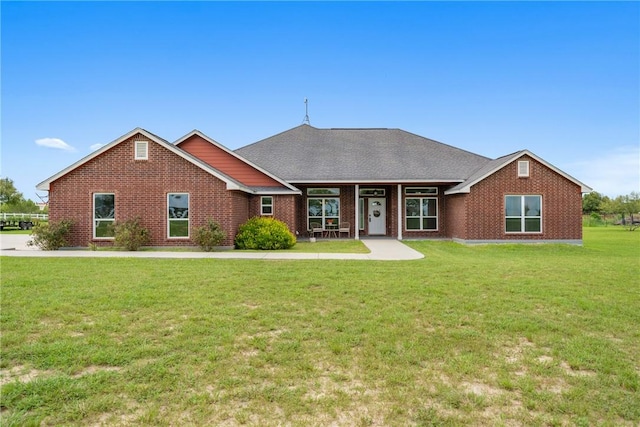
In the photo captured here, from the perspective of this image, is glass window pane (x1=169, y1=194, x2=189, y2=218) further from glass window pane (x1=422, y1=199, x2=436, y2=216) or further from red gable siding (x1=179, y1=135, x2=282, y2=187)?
glass window pane (x1=422, y1=199, x2=436, y2=216)

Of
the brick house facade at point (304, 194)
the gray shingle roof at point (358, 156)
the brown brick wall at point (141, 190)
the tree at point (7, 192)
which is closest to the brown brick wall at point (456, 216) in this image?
the brick house facade at point (304, 194)

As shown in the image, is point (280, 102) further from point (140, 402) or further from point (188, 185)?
point (140, 402)

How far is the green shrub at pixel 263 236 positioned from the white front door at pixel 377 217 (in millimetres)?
7201

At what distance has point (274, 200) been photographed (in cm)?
1845

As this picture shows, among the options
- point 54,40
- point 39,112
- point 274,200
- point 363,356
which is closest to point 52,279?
point 363,356

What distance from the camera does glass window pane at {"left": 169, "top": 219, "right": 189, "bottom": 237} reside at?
15531mm

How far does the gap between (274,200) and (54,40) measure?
13008 mm

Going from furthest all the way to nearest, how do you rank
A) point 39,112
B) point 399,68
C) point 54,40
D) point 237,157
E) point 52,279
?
1. point 399,68
2. point 39,112
3. point 237,157
4. point 54,40
5. point 52,279

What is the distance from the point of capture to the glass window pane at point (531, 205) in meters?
17.8

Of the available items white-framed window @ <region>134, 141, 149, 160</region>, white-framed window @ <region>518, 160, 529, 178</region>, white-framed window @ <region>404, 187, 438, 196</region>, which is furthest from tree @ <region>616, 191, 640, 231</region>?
white-framed window @ <region>134, 141, 149, 160</region>

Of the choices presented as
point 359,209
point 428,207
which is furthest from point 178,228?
point 428,207

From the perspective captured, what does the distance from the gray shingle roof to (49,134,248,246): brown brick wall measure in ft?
17.5

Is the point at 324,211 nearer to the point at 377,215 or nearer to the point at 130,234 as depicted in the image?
the point at 377,215

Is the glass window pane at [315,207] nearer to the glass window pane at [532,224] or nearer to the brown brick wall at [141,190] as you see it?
the brown brick wall at [141,190]
